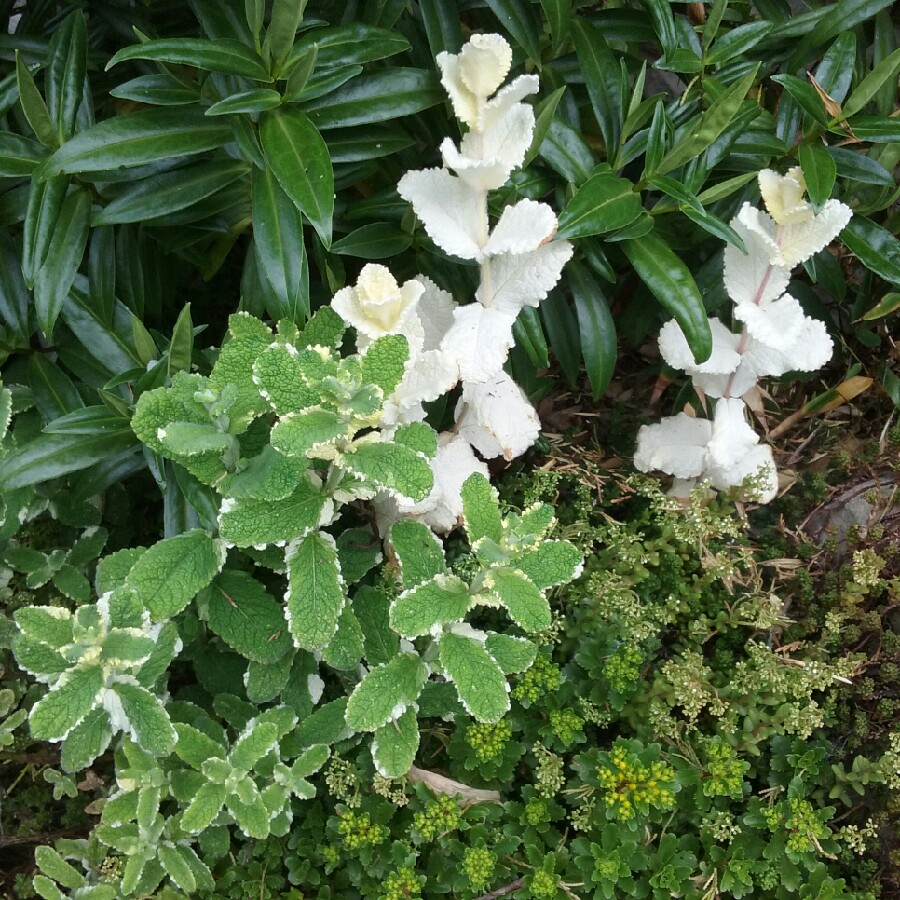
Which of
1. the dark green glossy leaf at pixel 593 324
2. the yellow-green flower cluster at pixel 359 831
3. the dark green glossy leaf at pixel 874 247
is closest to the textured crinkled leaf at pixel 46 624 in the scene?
the yellow-green flower cluster at pixel 359 831

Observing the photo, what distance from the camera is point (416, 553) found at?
3.84 ft

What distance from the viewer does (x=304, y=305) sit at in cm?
124

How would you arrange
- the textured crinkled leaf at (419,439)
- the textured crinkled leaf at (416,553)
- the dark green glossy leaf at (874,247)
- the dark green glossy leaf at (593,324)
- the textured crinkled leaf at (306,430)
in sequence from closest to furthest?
the textured crinkled leaf at (306,430), the textured crinkled leaf at (419,439), the textured crinkled leaf at (416,553), the dark green glossy leaf at (874,247), the dark green glossy leaf at (593,324)

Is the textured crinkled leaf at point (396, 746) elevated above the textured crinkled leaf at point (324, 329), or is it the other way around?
the textured crinkled leaf at point (324, 329)

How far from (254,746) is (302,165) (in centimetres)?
84

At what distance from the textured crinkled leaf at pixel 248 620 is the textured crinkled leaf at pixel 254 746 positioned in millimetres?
101

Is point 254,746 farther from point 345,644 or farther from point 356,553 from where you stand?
point 356,553

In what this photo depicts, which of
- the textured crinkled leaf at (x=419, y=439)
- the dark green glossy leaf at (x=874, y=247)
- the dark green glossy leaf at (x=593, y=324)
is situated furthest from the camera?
the dark green glossy leaf at (x=593, y=324)

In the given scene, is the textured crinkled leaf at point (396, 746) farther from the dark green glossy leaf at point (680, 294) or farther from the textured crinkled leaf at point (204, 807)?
the dark green glossy leaf at point (680, 294)

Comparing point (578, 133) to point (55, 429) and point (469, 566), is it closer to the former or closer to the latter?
point (469, 566)

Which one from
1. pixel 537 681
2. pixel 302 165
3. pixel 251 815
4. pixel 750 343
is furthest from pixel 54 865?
pixel 750 343

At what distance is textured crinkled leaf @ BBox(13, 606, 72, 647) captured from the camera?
110cm

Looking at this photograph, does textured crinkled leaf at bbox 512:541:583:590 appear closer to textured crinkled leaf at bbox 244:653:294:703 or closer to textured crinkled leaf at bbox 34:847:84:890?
textured crinkled leaf at bbox 244:653:294:703

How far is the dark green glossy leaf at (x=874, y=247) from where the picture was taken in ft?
4.58
